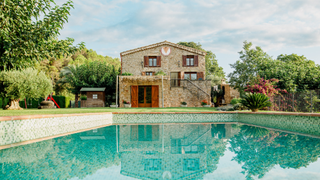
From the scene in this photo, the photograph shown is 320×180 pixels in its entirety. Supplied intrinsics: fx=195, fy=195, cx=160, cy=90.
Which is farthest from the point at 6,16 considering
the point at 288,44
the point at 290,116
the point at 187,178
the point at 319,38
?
the point at 319,38

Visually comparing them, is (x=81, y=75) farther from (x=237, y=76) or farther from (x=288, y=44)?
(x=288, y=44)

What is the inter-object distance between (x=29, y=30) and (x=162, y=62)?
47.0 ft

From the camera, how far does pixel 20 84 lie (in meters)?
14.3

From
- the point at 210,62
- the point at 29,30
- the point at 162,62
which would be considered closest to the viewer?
the point at 29,30

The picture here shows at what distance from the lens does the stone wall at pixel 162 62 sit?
22.2 metres

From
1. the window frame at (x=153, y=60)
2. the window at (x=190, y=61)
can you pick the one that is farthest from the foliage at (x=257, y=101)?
the window frame at (x=153, y=60)

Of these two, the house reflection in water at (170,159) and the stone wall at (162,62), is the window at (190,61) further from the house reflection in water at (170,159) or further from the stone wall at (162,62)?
the house reflection in water at (170,159)

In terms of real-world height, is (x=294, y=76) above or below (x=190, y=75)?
below

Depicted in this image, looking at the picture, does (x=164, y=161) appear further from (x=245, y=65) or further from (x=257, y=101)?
(x=245, y=65)

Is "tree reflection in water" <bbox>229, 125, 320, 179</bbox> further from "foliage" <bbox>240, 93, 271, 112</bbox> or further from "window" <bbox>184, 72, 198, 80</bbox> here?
"window" <bbox>184, 72, 198, 80</bbox>

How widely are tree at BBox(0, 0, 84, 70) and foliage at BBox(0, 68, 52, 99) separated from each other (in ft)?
14.6

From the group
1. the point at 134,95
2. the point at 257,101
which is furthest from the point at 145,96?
the point at 257,101

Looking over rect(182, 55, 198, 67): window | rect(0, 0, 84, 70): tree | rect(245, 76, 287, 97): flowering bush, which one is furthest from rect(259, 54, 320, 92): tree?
rect(0, 0, 84, 70): tree

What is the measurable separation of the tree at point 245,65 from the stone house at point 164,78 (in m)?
5.00
